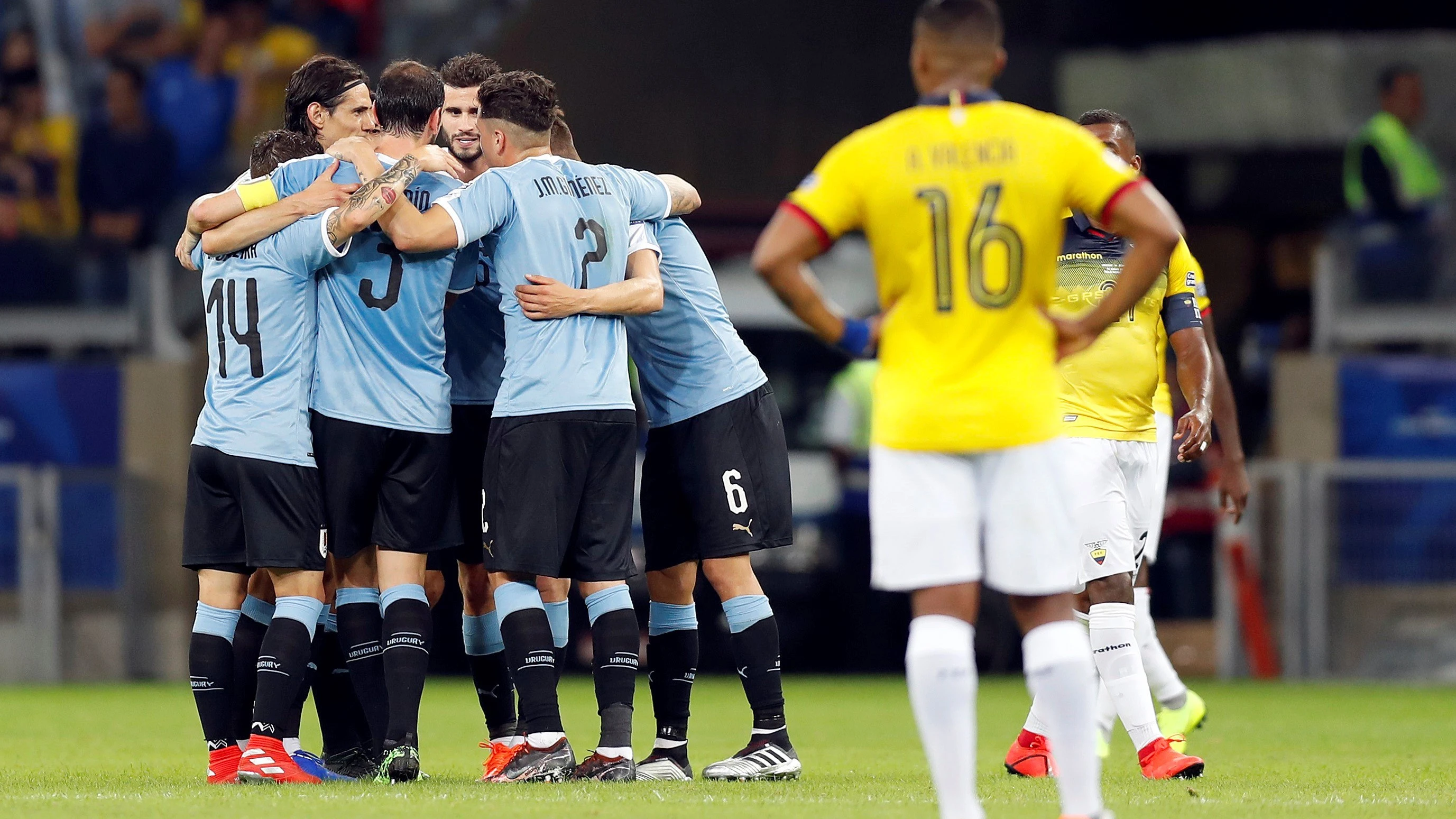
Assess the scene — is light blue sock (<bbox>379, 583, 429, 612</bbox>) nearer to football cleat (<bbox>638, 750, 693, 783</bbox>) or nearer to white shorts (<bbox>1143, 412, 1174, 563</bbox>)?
football cleat (<bbox>638, 750, 693, 783</bbox>)

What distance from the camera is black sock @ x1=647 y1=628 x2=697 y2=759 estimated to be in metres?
6.81

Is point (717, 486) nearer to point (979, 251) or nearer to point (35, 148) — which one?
point (979, 251)

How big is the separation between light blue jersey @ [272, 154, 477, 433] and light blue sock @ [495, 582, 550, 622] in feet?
1.83

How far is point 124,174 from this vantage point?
14.8 m

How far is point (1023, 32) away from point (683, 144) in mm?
Result: 2498

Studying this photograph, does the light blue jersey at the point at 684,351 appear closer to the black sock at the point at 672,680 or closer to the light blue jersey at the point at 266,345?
the black sock at the point at 672,680

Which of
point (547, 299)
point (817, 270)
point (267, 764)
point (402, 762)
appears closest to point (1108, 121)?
point (547, 299)

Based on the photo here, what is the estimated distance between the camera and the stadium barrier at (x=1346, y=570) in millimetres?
12906

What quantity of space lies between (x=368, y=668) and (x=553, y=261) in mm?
1407

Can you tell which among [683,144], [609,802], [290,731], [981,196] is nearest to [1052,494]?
[981,196]

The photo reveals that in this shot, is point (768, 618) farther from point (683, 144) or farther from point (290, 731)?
point (683, 144)

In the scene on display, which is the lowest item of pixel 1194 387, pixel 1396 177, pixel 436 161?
pixel 1194 387

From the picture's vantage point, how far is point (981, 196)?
185 inches

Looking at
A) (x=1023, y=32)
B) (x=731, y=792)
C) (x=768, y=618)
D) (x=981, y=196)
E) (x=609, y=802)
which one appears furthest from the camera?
(x=1023, y=32)
